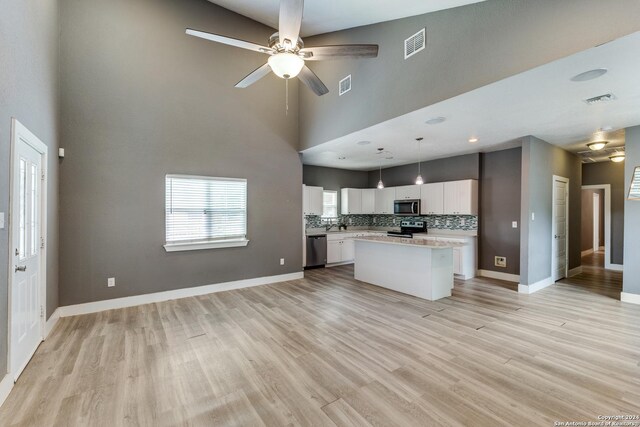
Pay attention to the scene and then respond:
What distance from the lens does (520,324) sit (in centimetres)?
347

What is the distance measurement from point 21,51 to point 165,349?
3034 mm

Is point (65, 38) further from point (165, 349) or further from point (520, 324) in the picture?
point (520, 324)

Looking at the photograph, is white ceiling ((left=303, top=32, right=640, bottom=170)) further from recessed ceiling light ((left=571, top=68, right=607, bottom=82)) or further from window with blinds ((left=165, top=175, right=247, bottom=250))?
window with blinds ((left=165, top=175, right=247, bottom=250))

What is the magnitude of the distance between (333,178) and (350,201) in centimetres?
83

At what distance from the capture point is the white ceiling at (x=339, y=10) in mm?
3350

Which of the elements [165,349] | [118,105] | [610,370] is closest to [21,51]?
[118,105]

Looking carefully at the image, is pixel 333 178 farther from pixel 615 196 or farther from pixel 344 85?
pixel 615 196

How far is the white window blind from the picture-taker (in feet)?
25.9

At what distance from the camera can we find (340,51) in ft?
8.86

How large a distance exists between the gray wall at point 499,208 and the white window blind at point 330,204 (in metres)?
3.63

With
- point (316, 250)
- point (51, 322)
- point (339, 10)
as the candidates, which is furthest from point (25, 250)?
point (316, 250)

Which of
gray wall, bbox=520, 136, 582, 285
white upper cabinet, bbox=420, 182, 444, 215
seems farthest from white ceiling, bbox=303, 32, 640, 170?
white upper cabinet, bbox=420, 182, 444, 215

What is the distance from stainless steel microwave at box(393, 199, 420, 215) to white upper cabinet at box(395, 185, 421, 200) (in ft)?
0.41

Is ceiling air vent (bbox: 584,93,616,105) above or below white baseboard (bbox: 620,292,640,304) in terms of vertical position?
above
